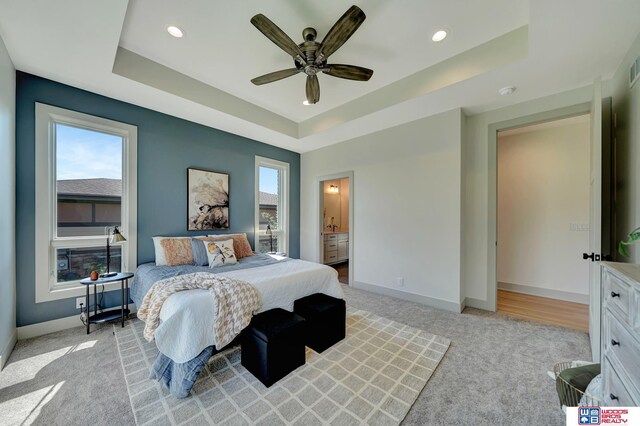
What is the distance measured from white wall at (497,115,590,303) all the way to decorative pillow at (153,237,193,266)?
528 centimetres

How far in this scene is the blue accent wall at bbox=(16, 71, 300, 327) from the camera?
2494 millimetres

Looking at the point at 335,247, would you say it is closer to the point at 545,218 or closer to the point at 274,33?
the point at 545,218

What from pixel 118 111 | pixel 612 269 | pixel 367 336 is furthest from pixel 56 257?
pixel 612 269

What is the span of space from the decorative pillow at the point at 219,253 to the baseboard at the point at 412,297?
2.32 m

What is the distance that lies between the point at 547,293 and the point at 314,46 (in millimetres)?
5000

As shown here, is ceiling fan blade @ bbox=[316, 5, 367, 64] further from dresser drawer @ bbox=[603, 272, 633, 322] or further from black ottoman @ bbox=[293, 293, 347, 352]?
black ottoman @ bbox=[293, 293, 347, 352]

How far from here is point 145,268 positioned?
2.92 meters

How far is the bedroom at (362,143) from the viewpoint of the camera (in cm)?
183

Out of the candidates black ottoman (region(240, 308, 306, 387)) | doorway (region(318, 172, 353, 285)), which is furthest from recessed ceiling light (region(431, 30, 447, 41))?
black ottoman (region(240, 308, 306, 387))

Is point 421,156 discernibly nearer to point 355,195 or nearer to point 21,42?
point 355,195

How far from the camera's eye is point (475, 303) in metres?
3.31

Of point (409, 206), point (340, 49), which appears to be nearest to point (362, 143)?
point (409, 206)

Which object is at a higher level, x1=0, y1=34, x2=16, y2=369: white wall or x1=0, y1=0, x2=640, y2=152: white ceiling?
x1=0, y1=0, x2=640, y2=152: white ceiling

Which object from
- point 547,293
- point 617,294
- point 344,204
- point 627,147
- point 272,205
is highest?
point 627,147
